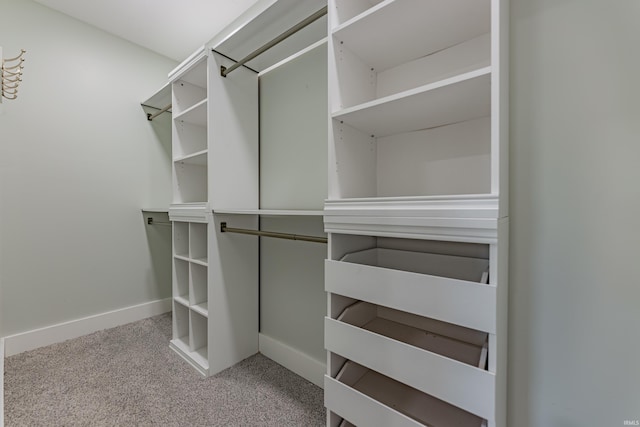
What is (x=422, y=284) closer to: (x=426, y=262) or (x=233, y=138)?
(x=426, y=262)

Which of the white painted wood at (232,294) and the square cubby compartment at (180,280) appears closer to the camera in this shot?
the white painted wood at (232,294)

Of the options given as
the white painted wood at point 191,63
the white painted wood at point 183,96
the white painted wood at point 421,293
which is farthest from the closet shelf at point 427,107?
the white painted wood at point 183,96

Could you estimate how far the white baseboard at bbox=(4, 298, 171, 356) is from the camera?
6.43 feet

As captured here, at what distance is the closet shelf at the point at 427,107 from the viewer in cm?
83

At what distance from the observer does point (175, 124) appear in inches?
82.0

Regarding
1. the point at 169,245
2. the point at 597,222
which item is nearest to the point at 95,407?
the point at 169,245

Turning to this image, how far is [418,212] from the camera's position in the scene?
89 centimetres

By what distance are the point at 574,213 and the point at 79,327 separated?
10.7 feet

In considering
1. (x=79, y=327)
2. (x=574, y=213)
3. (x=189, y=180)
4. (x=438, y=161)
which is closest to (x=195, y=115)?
(x=189, y=180)

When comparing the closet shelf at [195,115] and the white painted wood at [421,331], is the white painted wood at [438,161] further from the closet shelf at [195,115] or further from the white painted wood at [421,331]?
the closet shelf at [195,115]

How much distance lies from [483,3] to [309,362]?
6.24 ft

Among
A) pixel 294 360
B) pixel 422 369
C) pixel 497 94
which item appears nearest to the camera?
pixel 497 94

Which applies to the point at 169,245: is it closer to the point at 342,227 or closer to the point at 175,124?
the point at 175,124

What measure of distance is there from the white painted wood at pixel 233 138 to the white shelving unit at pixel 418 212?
952mm
